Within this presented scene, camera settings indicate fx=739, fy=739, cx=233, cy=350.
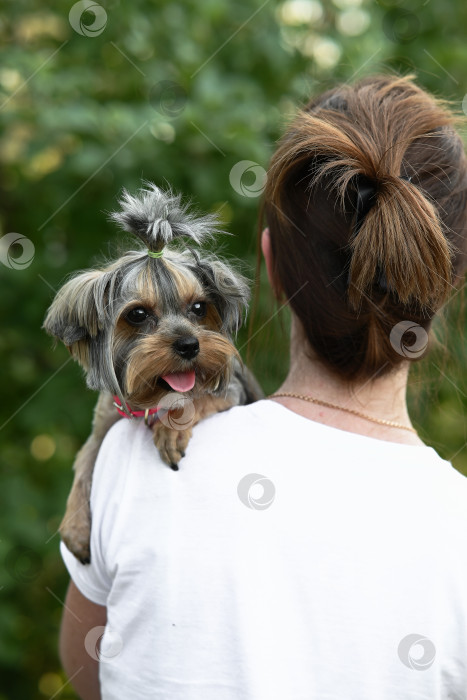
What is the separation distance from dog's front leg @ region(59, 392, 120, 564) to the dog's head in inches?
16.6

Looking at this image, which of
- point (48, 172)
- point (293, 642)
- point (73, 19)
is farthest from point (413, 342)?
point (73, 19)

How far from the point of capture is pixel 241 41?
4.14 m

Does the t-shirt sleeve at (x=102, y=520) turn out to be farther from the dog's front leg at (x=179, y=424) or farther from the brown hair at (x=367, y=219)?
the brown hair at (x=367, y=219)

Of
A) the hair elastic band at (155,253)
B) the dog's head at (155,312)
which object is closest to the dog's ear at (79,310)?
the dog's head at (155,312)

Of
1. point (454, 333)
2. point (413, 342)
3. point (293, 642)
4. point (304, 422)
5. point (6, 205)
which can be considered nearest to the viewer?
point (293, 642)

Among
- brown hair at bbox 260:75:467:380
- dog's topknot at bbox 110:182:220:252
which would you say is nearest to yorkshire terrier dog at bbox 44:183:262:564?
dog's topknot at bbox 110:182:220:252

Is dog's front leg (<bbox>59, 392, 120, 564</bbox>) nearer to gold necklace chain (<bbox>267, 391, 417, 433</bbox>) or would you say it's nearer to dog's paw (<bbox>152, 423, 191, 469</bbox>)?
dog's paw (<bbox>152, 423, 191, 469</bbox>)

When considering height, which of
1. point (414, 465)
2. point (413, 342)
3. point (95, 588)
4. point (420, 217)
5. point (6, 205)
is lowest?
point (6, 205)

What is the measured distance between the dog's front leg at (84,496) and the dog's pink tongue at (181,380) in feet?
1.68

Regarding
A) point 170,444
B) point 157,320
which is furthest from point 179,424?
point 157,320

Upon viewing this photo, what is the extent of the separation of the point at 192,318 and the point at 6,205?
2763 mm

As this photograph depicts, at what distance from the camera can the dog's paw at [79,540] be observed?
2.13 m

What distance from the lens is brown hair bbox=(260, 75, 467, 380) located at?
1775 mm

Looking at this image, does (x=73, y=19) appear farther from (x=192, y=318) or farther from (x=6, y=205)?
(x=192, y=318)
